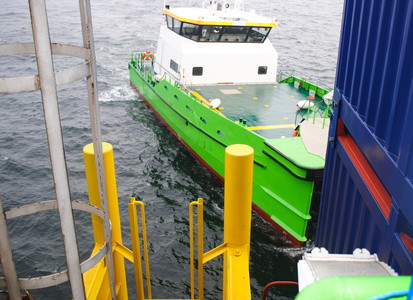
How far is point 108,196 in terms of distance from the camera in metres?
4.29

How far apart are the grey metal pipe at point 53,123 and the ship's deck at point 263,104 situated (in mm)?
7674

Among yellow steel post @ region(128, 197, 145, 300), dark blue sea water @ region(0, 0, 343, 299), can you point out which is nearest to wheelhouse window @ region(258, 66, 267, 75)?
dark blue sea water @ region(0, 0, 343, 299)

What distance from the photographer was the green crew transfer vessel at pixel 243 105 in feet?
30.0

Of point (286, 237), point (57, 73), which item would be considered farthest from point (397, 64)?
point (286, 237)

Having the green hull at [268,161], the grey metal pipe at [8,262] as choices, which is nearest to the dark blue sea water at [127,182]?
the green hull at [268,161]

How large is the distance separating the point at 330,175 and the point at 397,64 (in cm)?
204

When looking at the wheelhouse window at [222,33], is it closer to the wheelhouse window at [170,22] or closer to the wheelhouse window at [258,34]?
the wheelhouse window at [258,34]

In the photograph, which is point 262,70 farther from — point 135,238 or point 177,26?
point 135,238

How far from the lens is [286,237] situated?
32.1 ft

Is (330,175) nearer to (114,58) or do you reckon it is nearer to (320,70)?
(320,70)

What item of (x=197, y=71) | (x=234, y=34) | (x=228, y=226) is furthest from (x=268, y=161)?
(x=234, y=34)

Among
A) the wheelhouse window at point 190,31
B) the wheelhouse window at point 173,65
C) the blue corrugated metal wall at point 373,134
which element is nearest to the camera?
the blue corrugated metal wall at point 373,134

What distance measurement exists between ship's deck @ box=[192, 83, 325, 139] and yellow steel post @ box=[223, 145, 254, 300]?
6.03 metres

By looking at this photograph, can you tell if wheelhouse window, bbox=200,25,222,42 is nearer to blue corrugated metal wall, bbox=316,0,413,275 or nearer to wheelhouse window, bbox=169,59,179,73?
wheelhouse window, bbox=169,59,179,73
